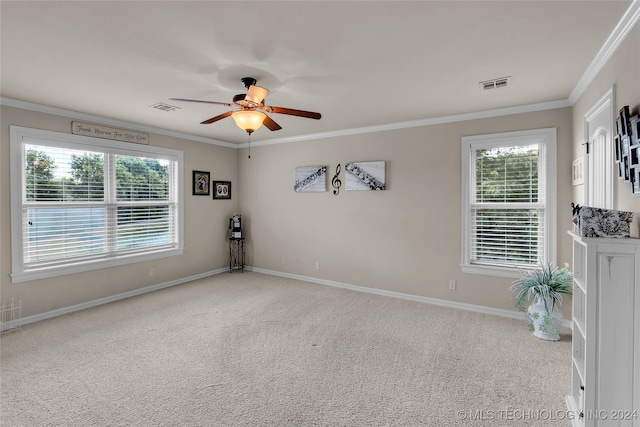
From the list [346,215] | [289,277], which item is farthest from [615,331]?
[289,277]

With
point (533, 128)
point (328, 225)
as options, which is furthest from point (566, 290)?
point (328, 225)

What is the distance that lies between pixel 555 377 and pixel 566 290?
1.00 metres

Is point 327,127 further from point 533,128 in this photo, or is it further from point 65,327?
point 65,327

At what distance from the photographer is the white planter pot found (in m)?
3.27

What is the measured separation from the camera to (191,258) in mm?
5637

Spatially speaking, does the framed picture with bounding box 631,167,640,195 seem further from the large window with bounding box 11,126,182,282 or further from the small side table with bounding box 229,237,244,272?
the small side table with bounding box 229,237,244,272

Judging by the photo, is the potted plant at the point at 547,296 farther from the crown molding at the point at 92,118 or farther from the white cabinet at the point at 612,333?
the crown molding at the point at 92,118

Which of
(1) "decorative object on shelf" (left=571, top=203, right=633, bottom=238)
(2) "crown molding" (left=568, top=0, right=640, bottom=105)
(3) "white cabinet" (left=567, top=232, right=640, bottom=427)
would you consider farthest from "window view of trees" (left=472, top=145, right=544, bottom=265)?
(3) "white cabinet" (left=567, top=232, right=640, bottom=427)

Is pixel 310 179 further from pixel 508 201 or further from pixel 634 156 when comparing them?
pixel 634 156

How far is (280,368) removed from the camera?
9.02ft

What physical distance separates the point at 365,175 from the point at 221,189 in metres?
2.85

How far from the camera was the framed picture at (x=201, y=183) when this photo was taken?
5633 millimetres

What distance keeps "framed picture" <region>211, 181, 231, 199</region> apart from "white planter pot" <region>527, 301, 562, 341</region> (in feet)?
16.9

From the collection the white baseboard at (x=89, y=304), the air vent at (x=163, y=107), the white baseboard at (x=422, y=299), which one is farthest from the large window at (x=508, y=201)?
the white baseboard at (x=89, y=304)
